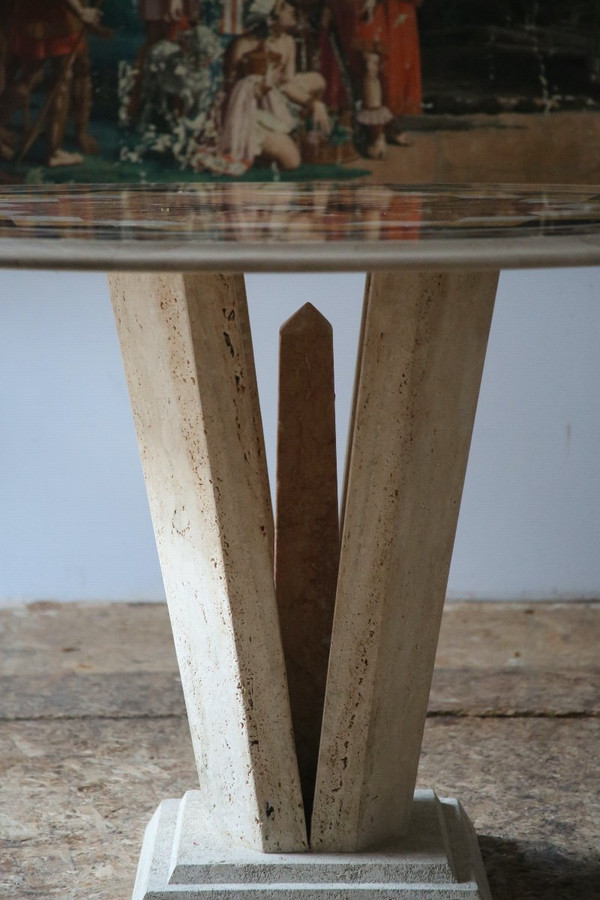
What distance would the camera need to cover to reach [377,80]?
4.43m

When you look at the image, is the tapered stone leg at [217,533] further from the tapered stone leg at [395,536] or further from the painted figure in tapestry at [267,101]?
the painted figure in tapestry at [267,101]

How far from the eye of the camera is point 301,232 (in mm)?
1236

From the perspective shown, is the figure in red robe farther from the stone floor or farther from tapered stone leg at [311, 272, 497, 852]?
tapered stone leg at [311, 272, 497, 852]

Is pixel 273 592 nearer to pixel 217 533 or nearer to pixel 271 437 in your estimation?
pixel 217 533

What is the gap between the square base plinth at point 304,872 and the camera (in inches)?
74.2

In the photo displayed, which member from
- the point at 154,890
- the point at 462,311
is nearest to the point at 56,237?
the point at 462,311

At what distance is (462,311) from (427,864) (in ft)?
3.13

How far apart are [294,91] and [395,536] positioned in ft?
10.2

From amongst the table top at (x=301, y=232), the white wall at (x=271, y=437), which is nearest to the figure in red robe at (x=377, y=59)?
the white wall at (x=271, y=437)

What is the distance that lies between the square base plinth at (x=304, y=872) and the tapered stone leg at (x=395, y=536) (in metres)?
0.05

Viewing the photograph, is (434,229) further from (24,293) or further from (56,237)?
(24,293)

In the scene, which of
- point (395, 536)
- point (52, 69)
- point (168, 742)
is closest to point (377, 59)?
point (52, 69)

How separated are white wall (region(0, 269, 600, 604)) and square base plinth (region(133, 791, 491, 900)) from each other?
197 cm

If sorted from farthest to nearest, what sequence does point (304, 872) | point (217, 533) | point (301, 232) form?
point (304, 872)
point (217, 533)
point (301, 232)
